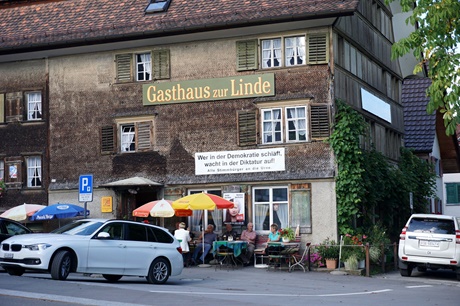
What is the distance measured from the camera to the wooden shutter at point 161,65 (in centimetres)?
3300

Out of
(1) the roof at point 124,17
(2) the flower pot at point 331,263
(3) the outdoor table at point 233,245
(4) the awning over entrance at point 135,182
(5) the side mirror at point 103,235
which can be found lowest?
(2) the flower pot at point 331,263

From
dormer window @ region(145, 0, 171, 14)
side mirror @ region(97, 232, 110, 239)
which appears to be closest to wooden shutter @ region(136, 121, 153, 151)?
dormer window @ region(145, 0, 171, 14)

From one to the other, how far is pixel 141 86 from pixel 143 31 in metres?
2.37

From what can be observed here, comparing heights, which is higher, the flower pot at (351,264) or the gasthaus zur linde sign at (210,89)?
the gasthaus zur linde sign at (210,89)

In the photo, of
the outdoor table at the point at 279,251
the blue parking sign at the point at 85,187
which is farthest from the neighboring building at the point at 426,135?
the blue parking sign at the point at 85,187

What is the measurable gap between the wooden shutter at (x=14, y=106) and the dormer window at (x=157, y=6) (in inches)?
265

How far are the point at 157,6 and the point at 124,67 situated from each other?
282 centimetres

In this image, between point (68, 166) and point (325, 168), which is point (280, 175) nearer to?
point (325, 168)

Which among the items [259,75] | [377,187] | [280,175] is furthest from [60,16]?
[377,187]

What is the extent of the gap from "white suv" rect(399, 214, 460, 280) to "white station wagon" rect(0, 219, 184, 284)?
26.3ft

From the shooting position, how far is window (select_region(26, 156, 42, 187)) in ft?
116

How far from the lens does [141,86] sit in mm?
33469

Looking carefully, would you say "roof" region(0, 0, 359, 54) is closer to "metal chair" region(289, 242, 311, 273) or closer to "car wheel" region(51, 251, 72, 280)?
"metal chair" region(289, 242, 311, 273)

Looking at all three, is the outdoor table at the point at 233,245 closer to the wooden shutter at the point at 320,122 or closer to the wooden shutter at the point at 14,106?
the wooden shutter at the point at 320,122
